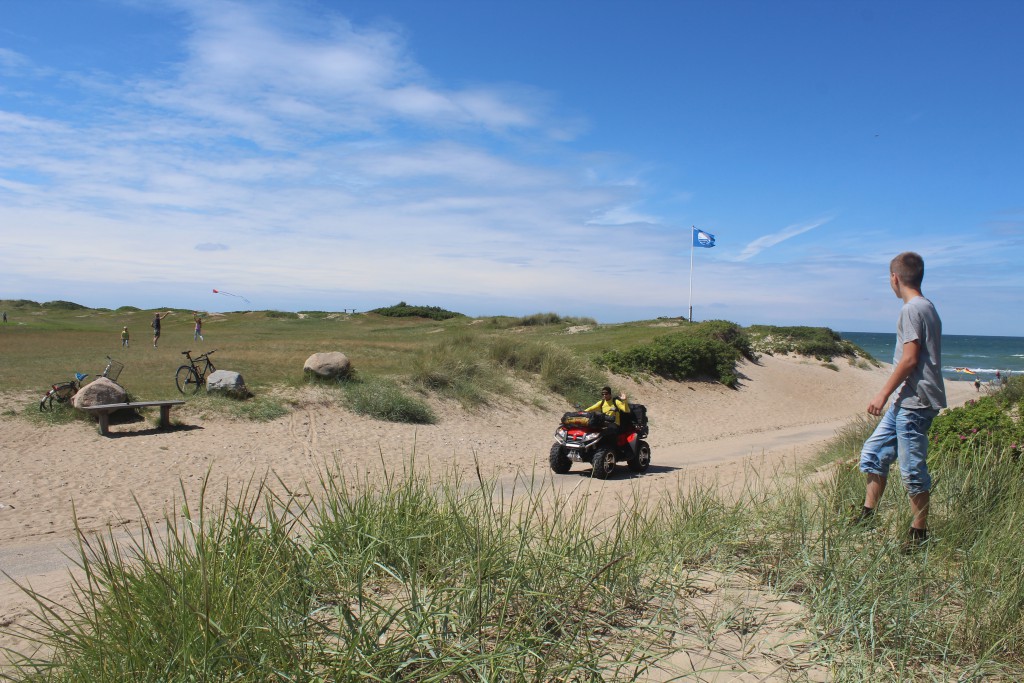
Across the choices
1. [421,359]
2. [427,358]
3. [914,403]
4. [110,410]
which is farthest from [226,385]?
[914,403]

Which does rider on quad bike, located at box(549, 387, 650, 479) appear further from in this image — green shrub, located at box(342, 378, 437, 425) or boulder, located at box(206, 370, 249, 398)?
boulder, located at box(206, 370, 249, 398)

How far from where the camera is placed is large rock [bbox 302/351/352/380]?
57.0 ft

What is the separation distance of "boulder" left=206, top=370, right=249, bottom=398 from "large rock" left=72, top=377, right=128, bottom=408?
207 centimetres

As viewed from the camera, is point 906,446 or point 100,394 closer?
point 906,446

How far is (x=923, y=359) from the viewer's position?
184 inches

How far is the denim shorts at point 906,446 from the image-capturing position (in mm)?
4629

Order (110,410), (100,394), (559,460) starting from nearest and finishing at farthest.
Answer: (559,460) → (110,410) → (100,394)

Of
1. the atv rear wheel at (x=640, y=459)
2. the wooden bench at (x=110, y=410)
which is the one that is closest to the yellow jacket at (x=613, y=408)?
the atv rear wheel at (x=640, y=459)

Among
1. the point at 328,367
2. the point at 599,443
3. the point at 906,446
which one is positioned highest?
the point at 906,446

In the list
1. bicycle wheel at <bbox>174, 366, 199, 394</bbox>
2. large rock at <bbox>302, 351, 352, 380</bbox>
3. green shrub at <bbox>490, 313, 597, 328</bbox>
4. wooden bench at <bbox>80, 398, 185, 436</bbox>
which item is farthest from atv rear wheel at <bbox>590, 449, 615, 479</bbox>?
green shrub at <bbox>490, 313, 597, 328</bbox>

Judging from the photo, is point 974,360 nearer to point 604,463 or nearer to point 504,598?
point 604,463

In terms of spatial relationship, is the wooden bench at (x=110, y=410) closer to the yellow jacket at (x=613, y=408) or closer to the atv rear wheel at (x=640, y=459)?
the yellow jacket at (x=613, y=408)

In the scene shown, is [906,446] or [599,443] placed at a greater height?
[906,446]

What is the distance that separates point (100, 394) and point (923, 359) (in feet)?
44.4
